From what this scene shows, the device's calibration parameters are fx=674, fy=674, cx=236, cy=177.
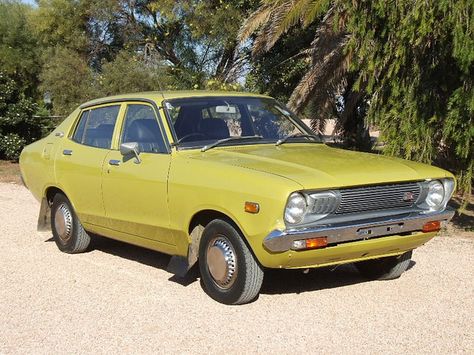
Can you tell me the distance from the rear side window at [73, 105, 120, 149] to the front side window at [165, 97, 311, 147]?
36.3 inches

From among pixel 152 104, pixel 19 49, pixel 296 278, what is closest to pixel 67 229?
pixel 152 104

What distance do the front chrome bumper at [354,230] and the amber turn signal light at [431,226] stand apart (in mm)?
37

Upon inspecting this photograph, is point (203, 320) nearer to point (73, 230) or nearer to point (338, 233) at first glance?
point (338, 233)

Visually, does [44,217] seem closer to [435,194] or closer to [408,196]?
[408,196]

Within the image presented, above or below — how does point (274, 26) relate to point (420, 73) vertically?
above

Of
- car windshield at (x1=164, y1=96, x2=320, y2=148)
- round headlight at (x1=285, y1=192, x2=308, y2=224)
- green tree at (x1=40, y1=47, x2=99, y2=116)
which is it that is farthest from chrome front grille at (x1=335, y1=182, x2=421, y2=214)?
green tree at (x1=40, y1=47, x2=99, y2=116)

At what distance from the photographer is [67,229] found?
7.61 meters

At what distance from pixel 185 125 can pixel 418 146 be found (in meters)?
3.61

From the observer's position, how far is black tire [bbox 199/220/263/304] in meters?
5.29

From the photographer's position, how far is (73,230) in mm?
7527

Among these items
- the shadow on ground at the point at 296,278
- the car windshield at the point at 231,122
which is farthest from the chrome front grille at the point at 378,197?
the car windshield at the point at 231,122

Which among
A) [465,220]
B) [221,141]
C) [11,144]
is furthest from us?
[11,144]

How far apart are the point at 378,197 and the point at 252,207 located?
1049mm

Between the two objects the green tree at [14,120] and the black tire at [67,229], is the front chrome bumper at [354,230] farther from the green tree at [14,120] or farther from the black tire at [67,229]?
the green tree at [14,120]
